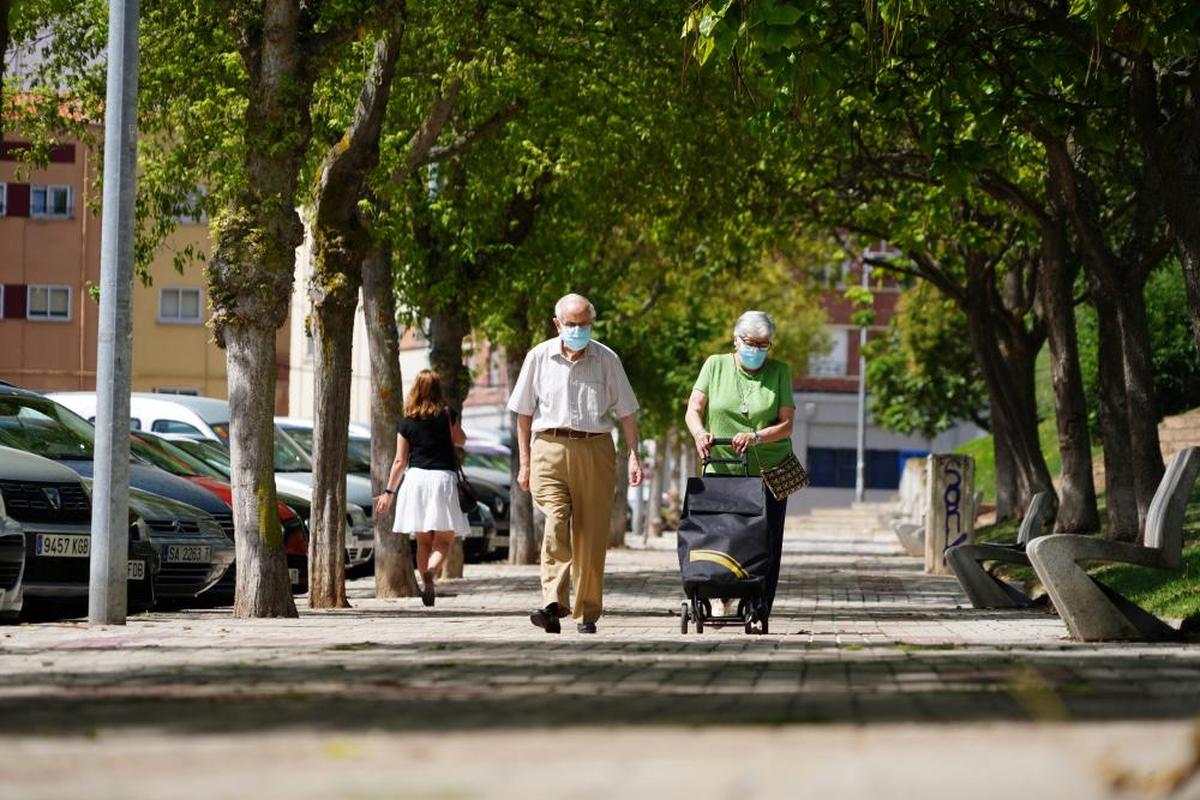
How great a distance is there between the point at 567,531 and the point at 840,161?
16229 mm

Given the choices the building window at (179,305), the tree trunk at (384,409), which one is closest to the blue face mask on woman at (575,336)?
the tree trunk at (384,409)

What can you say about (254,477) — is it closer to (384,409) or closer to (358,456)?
(384,409)

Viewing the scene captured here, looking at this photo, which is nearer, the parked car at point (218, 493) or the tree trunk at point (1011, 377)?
the parked car at point (218, 493)

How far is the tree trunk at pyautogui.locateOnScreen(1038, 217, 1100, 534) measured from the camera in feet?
85.4

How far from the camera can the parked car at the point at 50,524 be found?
14.9 meters

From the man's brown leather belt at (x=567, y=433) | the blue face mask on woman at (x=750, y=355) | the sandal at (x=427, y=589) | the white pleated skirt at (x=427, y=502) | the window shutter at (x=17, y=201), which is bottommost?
the sandal at (x=427, y=589)

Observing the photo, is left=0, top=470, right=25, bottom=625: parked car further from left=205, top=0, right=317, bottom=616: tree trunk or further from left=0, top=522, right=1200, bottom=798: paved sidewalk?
left=205, top=0, right=317, bottom=616: tree trunk

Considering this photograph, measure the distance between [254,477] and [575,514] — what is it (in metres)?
3.08

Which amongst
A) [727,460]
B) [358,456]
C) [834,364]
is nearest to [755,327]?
[727,460]

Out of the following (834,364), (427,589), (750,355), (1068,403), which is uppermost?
(834,364)

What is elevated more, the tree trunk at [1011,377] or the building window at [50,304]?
the building window at [50,304]

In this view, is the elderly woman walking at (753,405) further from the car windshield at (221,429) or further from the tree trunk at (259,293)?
the car windshield at (221,429)

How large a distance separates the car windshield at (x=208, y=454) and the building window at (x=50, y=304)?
4108cm

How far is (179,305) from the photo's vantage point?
66.2m
